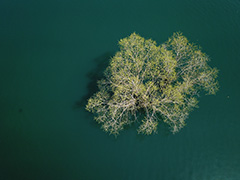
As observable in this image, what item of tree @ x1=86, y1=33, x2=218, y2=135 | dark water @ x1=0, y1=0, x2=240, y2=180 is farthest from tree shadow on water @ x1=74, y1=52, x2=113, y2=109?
tree @ x1=86, y1=33, x2=218, y2=135

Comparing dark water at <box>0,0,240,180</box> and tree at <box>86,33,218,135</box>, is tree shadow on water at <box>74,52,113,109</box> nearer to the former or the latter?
dark water at <box>0,0,240,180</box>

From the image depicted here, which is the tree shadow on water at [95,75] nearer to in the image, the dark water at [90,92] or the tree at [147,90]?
the dark water at [90,92]

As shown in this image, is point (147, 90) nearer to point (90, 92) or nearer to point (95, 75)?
point (90, 92)

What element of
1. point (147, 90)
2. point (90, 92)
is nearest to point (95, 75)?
point (90, 92)

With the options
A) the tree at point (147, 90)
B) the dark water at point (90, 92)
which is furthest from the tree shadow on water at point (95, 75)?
the tree at point (147, 90)

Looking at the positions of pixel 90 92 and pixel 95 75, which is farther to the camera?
pixel 95 75

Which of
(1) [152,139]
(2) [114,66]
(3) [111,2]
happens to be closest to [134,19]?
(3) [111,2]

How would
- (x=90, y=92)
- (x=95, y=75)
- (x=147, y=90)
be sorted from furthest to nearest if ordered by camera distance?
(x=95, y=75), (x=90, y=92), (x=147, y=90)
